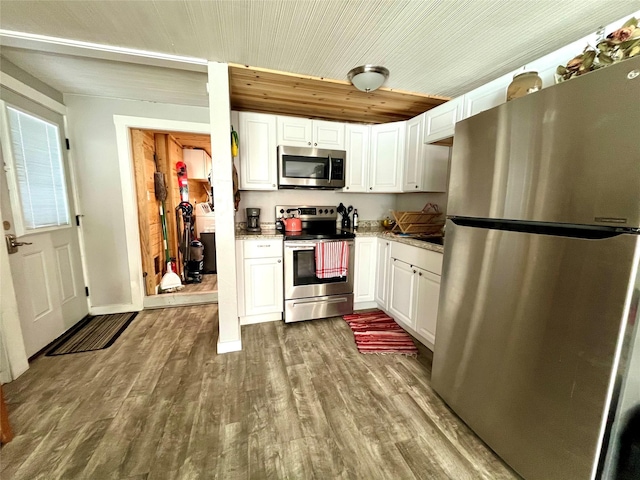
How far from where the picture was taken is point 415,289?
220cm

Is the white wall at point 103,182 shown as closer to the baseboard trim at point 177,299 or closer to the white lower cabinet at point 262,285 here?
the baseboard trim at point 177,299

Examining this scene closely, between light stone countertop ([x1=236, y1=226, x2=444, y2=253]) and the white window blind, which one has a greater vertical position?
the white window blind

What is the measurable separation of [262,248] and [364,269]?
117 cm

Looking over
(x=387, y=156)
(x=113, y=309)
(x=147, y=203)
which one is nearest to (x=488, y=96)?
(x=387, y=156)

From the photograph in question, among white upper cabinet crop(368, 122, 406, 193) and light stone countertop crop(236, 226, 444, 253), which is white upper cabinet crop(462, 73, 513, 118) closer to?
white upper cabinet crop(368, 122, 406, 193)

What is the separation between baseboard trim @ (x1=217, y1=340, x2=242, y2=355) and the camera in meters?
2.07

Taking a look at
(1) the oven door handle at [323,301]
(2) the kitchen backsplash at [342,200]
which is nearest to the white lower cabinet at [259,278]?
(1) the oven door handle at [323,301]

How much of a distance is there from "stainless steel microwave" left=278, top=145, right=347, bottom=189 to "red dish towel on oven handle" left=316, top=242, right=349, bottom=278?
0.68 m

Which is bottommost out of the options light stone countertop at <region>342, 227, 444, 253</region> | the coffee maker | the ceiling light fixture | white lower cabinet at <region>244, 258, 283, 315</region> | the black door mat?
the black door mat

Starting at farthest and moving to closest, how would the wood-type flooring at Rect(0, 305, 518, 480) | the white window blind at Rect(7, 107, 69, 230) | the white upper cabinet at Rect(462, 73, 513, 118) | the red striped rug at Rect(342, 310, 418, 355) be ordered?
the red striped rug at Rect(342, 310, 418, 355), the white window blind at Rect(7, 107, 69, 230), the white upper cabinet at Rect(462, 73, 513, 118), the wood-type flooring at Rect(0, 305, 518, 480)

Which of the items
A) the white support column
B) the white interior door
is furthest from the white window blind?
the white support column

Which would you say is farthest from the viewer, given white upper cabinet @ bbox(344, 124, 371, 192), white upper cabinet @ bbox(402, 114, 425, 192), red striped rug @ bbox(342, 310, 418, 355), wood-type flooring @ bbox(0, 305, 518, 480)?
white upper cabinet @ bbox(344, 124, 371, 192)

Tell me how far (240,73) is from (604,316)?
2.52 meters

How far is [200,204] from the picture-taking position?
457cm
